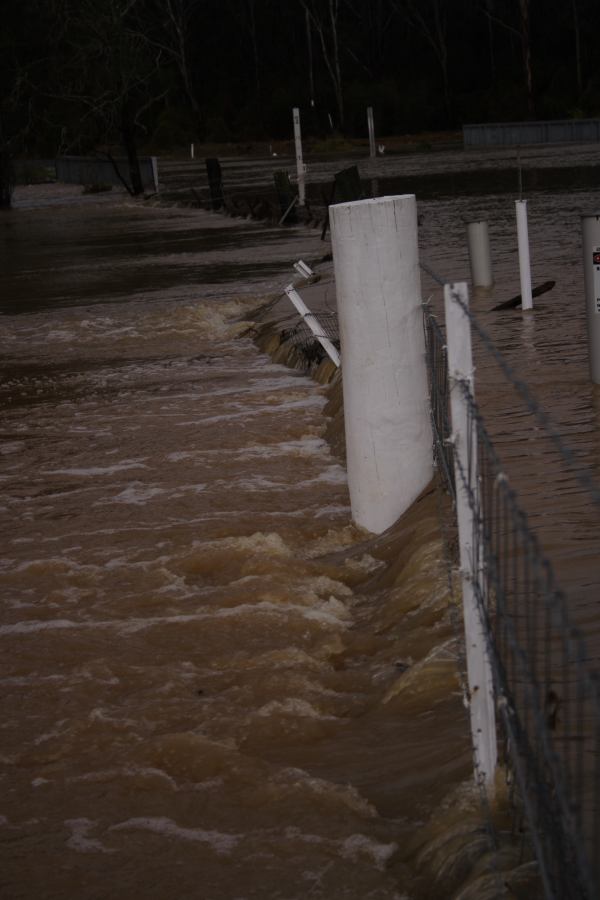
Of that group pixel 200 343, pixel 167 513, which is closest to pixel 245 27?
pixel 200 343

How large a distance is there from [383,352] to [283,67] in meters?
87.7

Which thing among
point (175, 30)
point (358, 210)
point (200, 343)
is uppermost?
point (175, 30)

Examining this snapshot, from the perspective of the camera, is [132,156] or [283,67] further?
[283,67]

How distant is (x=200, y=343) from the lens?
17266mm

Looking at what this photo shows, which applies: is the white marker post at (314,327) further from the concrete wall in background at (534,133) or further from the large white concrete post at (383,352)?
the concrete wall in background at (534,133)

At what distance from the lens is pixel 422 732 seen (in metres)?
5.45

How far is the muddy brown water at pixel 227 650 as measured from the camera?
4934mm

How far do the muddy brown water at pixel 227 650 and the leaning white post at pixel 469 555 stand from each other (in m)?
0.28

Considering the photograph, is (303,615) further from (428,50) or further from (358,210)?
(428,50)

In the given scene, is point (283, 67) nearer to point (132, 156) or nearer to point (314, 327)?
point (132, 156)

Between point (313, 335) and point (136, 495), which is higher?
point (313, 335)

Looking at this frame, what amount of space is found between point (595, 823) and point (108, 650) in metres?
3.50

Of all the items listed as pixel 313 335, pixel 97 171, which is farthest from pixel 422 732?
pixel 97 171

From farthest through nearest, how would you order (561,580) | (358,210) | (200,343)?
(200,343)
(358,210)
(561,580)
